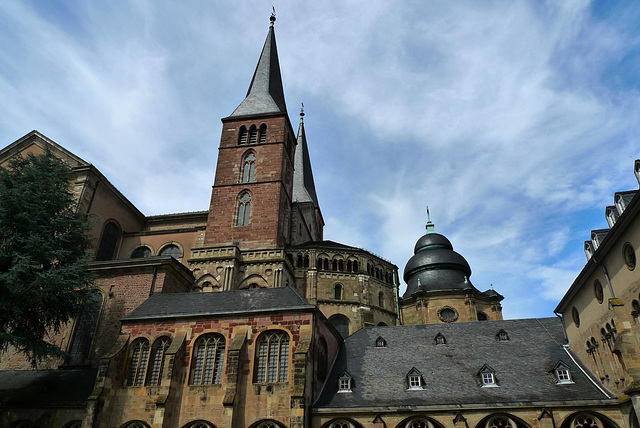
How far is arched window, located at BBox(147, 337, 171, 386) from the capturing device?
2080 centimetres

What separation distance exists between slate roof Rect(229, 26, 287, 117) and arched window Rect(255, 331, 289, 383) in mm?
26634

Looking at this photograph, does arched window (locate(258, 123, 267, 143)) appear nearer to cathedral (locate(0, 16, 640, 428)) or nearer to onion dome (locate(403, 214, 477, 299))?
cathedral (locate(0, 16, 640, 428))

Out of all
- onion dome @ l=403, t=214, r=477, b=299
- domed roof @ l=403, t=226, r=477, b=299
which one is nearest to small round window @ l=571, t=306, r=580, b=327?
onion dome @ l=403, t=214, r=477, b=299

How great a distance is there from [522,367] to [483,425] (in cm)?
427

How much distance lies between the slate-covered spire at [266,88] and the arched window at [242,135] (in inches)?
61.1

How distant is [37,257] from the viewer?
874 inches

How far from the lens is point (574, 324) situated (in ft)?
70.8

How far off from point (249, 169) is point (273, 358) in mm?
22669

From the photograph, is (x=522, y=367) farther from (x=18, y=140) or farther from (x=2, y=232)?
(x=18, y=140)

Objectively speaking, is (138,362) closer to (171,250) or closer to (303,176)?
(171,250)

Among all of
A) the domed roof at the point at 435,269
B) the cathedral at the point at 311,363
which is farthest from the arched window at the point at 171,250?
the domed roof at the point at 435,269

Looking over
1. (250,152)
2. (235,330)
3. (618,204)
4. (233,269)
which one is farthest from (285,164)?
(618,204)

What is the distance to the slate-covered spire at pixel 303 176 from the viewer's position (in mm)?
54156

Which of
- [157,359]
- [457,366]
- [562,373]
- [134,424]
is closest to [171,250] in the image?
[157,359]
